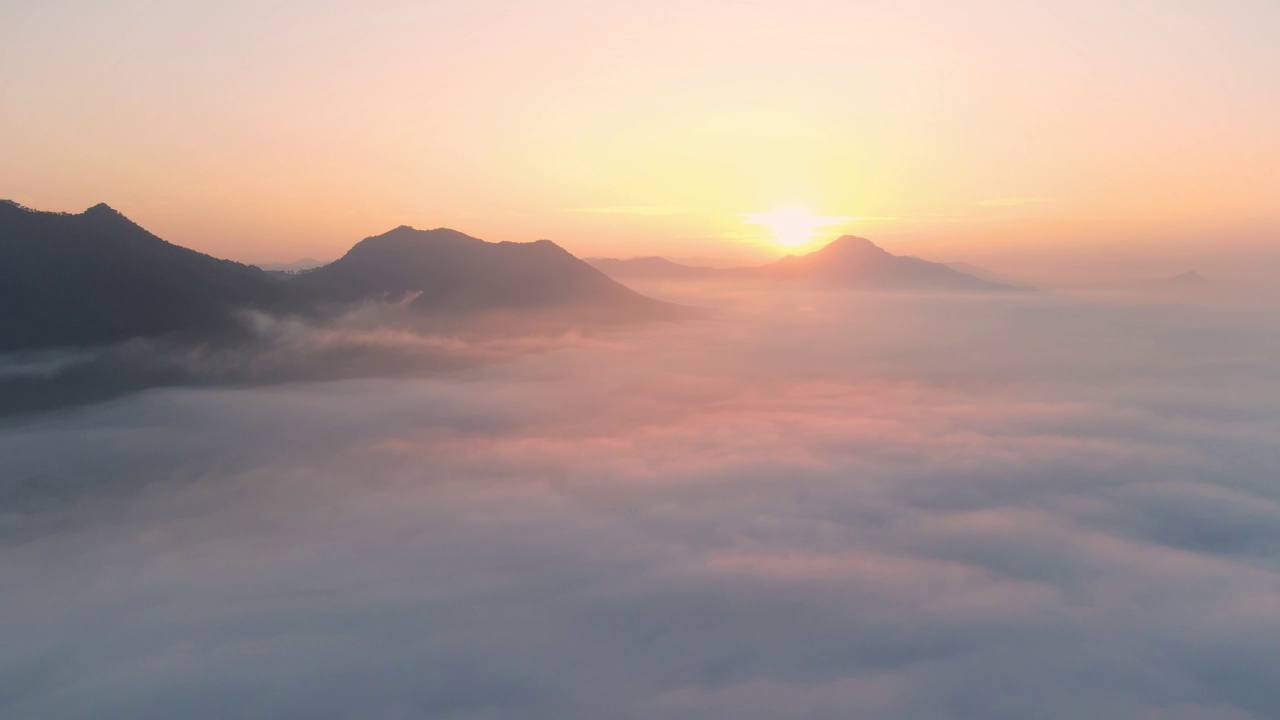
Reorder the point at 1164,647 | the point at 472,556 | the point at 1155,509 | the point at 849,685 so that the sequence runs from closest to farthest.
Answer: the point at 849,685
the point at 1164,647
the point at 472,556
the point at 1155,509

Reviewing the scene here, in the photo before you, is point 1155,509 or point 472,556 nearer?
point 472,556

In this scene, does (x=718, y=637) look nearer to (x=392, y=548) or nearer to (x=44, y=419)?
(x=392, y=548)

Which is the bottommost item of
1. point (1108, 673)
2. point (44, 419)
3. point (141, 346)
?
point (1108, 673)

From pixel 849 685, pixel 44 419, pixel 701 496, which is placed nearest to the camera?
pixel 849 685

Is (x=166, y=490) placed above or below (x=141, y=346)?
below

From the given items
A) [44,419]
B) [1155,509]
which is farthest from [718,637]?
[44,419]

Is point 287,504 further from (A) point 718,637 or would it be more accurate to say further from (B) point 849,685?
(B) point 849,685
